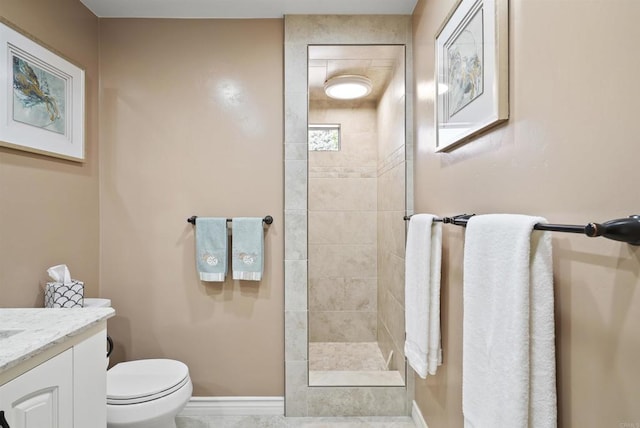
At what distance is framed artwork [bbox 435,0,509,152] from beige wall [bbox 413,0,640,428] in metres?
0.03

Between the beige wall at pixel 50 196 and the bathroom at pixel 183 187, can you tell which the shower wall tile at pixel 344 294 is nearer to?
the bathroom at pixel 183 187

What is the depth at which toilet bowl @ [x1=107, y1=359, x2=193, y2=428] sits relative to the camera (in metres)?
1.46

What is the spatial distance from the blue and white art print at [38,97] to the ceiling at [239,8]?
0.59 metres

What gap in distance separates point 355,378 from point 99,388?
4.68ft

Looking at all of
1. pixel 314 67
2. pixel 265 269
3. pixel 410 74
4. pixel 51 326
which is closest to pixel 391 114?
pixel 410 74

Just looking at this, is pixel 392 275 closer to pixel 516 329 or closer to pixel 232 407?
pixel 232 407

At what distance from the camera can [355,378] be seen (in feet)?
6.76

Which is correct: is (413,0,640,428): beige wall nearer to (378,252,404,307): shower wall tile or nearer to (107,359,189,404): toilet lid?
(378,252,404,307): shower wall tile

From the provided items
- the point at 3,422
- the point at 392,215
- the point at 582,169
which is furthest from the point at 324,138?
the point at 3,422

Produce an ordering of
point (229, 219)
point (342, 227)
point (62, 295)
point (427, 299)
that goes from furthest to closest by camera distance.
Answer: point (342, 227), point (229, 219), point (62, 295), point (427, 299)

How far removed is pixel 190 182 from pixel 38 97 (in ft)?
2.66

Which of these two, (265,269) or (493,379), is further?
(265,269)

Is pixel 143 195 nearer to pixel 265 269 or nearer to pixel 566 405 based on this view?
pixel 265 269

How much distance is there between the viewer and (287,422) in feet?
6.43
